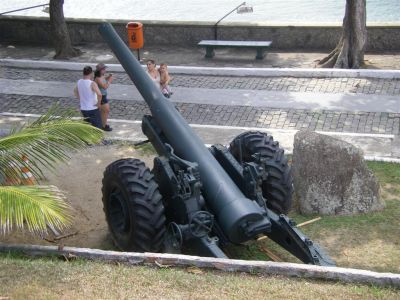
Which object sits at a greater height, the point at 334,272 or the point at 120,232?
the point at 334,272

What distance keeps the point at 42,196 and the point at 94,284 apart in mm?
955

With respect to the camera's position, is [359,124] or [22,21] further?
[22,21]

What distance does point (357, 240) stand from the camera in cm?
775

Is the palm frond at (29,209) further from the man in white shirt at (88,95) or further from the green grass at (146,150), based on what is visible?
the man in white shirt at (88,95)

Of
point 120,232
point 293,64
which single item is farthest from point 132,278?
point 293,64

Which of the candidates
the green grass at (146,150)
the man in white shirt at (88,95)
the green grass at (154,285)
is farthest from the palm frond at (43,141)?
the man in white shirt at (88,95)

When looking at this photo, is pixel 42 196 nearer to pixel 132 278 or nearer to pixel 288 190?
pixel 132 278

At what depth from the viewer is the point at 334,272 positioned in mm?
5793

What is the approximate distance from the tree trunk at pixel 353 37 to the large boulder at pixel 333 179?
6.73m

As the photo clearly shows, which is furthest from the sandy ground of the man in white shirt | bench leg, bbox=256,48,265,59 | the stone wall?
the stone wall

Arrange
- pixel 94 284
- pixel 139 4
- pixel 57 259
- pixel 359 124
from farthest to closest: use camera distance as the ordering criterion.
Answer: pixel 139 4 → pixel 359 124 → pixel 57 259 → pixel 94 284

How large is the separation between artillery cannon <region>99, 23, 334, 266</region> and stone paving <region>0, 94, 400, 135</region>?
394cm

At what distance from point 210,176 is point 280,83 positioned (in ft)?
24.2

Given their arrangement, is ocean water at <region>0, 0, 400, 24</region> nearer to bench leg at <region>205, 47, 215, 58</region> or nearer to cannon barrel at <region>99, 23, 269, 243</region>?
bench leg at <region>205, 47, 215, 58</region>
